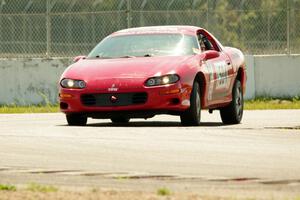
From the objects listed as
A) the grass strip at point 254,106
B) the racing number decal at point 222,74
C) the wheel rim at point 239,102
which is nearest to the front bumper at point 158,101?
the racing number decal at point 222,74

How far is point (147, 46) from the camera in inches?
724

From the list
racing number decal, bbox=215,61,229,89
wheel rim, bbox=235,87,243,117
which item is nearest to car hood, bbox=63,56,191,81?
racing number decal, bbox=215,61,229,89

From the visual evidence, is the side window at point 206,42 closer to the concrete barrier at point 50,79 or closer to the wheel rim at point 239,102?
the wheel rim at point 239,102

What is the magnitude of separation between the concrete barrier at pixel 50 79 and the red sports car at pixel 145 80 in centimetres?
874

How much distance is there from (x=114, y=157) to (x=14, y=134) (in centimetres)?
362

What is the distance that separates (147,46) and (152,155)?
19.7 ft

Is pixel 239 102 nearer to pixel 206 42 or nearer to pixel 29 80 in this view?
pixel 206 42

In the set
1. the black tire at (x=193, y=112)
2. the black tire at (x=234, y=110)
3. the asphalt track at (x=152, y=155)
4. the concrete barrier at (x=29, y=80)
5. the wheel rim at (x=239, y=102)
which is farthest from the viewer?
the concrete barrier at (x=29, y=80)

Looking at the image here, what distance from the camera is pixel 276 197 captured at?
8.98 metres

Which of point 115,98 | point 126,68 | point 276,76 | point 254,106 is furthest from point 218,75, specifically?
point 276,76

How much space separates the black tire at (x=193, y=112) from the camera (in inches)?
681

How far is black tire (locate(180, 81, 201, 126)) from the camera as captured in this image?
17.3m

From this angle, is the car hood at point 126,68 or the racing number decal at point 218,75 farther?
the racing number decal at point 218,75

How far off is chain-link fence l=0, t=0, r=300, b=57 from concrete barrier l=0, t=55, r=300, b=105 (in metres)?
0.40
